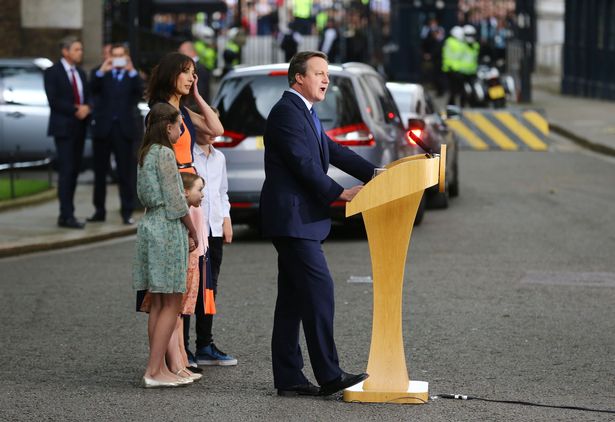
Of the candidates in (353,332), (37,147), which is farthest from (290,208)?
(37,147)

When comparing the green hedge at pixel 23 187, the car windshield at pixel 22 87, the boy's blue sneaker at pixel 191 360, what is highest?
the car windshield at pixel 22 87

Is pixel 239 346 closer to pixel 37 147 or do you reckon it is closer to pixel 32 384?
pixel 32 384

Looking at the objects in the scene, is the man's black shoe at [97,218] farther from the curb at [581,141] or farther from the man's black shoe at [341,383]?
the curb at [581,141]

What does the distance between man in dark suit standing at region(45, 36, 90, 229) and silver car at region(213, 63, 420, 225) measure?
151 centimetres

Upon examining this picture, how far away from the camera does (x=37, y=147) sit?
21438 millimetres

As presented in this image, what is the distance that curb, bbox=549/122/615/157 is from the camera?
998 inches

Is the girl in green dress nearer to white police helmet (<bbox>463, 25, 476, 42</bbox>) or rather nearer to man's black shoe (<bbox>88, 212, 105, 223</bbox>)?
man's black shoe (<bbox>88, 212, 105, 223</bbox>)

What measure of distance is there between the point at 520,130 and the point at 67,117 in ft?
39.7

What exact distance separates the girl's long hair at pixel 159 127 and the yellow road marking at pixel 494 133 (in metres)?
18.5

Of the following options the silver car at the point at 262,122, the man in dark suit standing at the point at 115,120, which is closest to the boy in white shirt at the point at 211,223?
the silver car at the point at 262,122

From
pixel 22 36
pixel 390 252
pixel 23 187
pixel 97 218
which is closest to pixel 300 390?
pixel 390 252

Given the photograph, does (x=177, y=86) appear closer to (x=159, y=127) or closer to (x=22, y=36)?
(x=159, y=127)

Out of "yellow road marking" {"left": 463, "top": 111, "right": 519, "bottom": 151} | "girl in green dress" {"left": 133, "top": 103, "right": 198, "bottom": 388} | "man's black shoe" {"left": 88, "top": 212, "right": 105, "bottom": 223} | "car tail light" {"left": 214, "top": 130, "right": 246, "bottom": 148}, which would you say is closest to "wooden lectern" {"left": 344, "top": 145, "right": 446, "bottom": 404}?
"girl in green dress" {"left": 133, "top": 103, "right": 198, "bottom": 388}

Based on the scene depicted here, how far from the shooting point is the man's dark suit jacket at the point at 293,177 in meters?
7.48
